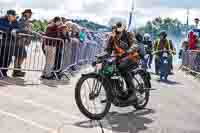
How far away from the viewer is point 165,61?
1747cm

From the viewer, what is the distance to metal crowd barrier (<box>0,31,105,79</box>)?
11977mm

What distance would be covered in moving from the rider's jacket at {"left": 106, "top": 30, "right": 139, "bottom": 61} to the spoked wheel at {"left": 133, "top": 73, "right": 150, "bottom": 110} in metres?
0.61

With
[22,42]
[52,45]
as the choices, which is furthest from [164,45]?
[22,42]

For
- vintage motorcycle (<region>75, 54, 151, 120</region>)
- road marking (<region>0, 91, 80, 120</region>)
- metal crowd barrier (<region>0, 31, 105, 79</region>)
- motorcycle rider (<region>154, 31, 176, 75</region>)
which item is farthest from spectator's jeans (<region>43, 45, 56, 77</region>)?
motorcycle rider (<region>154, 31, 176, 75</region>)

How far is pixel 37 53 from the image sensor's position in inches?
540

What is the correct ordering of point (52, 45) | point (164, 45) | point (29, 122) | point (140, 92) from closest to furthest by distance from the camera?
point (29, 122), point (140, 92), point (52, 45), point (164, 45)

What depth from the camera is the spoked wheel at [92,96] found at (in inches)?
314

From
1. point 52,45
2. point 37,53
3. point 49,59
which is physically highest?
point 52,45

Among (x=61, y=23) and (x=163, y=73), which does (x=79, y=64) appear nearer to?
(x=163, y=73)

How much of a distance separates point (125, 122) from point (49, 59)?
5.02 meters

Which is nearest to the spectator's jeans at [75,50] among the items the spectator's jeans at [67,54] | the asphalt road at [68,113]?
the spectator's jeans at [67,54]

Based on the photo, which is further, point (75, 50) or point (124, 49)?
point (75, 50)

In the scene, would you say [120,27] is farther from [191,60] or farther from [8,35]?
[191,60]

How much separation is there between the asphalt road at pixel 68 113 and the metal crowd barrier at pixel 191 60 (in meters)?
6.95
